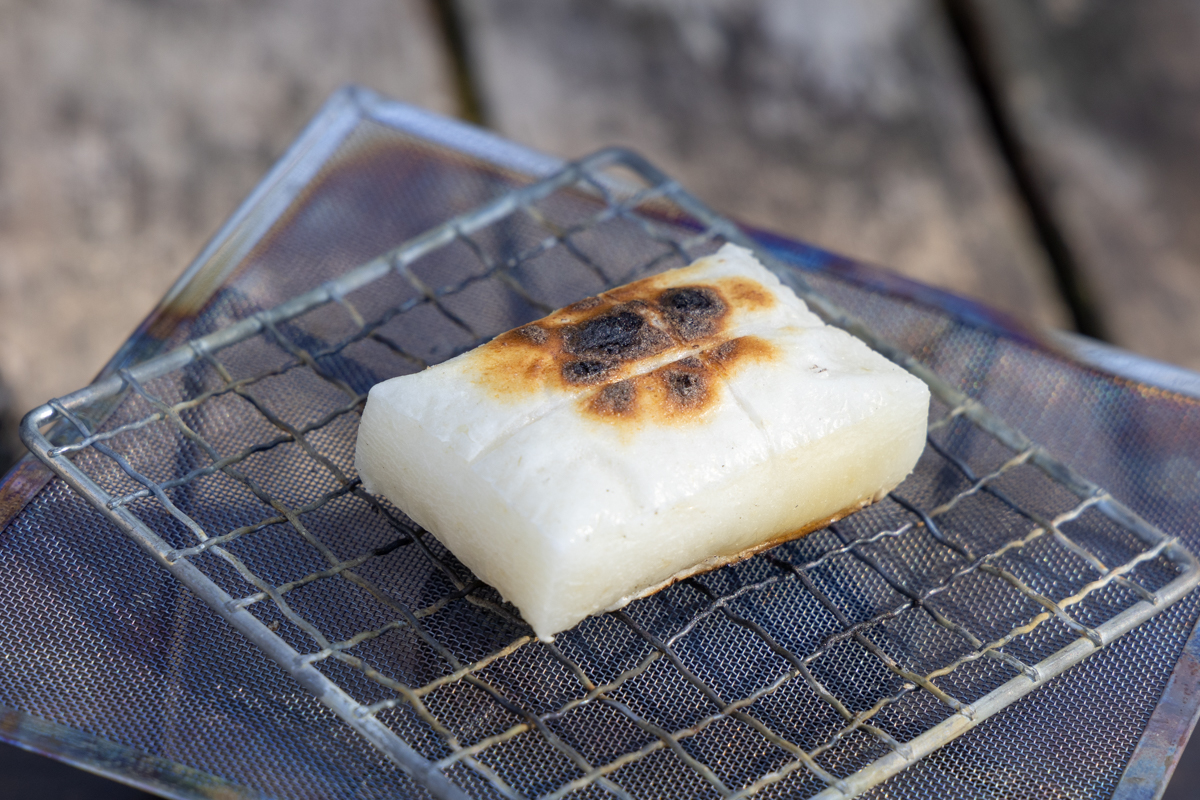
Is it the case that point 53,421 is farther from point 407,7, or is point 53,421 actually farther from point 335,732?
Answer: point 407,7

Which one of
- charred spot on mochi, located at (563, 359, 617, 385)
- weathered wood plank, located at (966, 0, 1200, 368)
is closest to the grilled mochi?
charred spot on mochi, located at (563, 359, 617, 385)

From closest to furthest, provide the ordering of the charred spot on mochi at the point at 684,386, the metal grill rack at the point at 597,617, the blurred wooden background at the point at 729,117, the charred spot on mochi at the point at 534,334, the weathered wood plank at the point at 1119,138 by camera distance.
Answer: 1. the metal grill rack at the point at 597,617
2. the charred spot on mochi at the point at 684,386
3. the charred spot on mochi at the point at 534,334
4. the blurred wooden background at the point at 729,117
5. the weathered wood plank at the point at 1119,138

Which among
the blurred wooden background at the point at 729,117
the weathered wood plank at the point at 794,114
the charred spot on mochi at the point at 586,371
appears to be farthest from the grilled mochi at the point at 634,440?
the weathered wood plank at the point at 794,114

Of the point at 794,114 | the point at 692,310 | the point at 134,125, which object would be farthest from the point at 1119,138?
the point at 134,125

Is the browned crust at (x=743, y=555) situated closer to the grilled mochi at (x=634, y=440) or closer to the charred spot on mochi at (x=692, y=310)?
the grilled mochi at (x=634, y=440)

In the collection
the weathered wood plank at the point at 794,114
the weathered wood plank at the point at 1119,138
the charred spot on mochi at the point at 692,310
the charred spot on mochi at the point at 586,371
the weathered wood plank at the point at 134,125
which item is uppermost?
the weathered wood plank at the point at 134,125

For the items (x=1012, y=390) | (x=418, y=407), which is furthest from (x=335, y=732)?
(x=1012, y=390)

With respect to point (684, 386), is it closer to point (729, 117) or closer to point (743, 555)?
point (743, 555)
